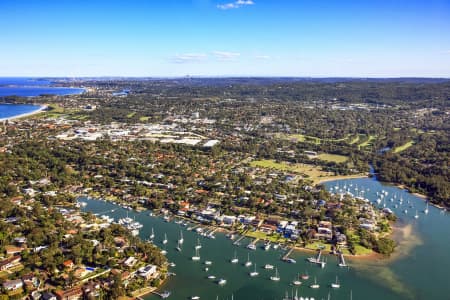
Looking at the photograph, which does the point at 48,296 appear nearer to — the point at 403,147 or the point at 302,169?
the point at 302,169

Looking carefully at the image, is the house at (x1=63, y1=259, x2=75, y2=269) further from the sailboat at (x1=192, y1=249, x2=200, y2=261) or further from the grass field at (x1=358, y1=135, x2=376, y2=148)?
the grass field at (x1=358, y1=135, x2=376, y2=148)

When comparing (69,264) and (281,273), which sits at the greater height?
(69,264)

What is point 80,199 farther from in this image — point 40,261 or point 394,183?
point 394,183

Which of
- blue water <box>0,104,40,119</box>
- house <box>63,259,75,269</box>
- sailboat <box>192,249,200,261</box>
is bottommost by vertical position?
sailboat <box>192,249,200,261</box>

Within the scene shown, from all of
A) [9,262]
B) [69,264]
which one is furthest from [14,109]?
[69,264]

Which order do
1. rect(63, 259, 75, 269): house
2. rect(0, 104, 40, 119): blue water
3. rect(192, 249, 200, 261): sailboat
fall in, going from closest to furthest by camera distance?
1. rect(63, 259, 75, 269): house
2. rect(192, 249, 200, 261): sailboat
3. rect(0, 104, 40, 119): blue water

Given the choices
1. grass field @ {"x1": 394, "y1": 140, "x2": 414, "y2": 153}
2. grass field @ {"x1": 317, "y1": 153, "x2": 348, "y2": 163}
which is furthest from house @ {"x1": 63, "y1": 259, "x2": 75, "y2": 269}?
grass field @ {"x1": 394, "y1": 140, "x2": 414, "y2": 153}
